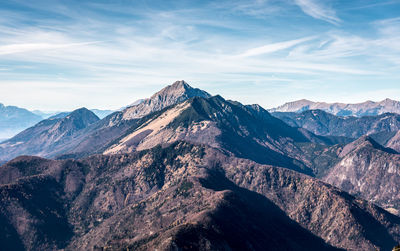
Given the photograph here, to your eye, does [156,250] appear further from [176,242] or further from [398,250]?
[398,250]

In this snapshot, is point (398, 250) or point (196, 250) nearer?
point (398, 250)

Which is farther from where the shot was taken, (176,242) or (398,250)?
(176,242)

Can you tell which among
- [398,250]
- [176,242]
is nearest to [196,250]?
[176,242]

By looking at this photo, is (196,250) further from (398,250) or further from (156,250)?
(398,250)

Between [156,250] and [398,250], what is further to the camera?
[156,250]

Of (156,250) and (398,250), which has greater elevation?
(398,250)

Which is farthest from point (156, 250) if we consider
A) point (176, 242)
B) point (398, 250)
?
point (398, 250)
